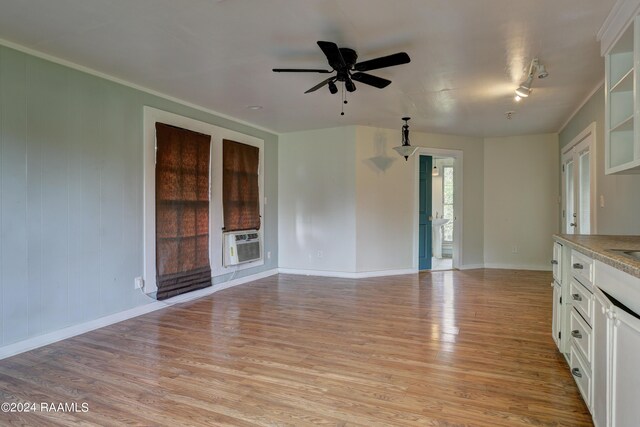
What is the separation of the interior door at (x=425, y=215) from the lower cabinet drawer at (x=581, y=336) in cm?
430

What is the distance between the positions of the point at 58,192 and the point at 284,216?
365 centimetres

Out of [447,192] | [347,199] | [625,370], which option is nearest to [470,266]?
[447,192]

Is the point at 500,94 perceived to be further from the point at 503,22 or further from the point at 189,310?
the point at 189,310

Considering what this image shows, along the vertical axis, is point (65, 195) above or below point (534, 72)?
below

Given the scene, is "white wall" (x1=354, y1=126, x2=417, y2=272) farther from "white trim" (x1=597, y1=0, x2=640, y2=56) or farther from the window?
"white trim" (x1=597, y1=0, x2=640, y2=56)

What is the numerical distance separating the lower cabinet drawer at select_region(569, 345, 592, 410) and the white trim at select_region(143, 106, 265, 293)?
390 cm

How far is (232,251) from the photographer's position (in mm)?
5195

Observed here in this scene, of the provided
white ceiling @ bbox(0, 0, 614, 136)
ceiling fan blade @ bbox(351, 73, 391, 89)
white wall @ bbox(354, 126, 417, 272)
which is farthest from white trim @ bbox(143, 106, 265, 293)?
ceiling fan blade @ bbox(351, 73, 391, 89)

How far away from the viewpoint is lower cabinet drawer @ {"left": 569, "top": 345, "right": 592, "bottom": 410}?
1.88 meters

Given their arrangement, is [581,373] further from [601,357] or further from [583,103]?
[583,103]

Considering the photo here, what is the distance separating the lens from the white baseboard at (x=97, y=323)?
9.51 feet

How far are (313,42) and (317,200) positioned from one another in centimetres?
348

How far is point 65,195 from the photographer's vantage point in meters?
3.24

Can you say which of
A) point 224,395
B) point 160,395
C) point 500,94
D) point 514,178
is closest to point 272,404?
point 224,395
